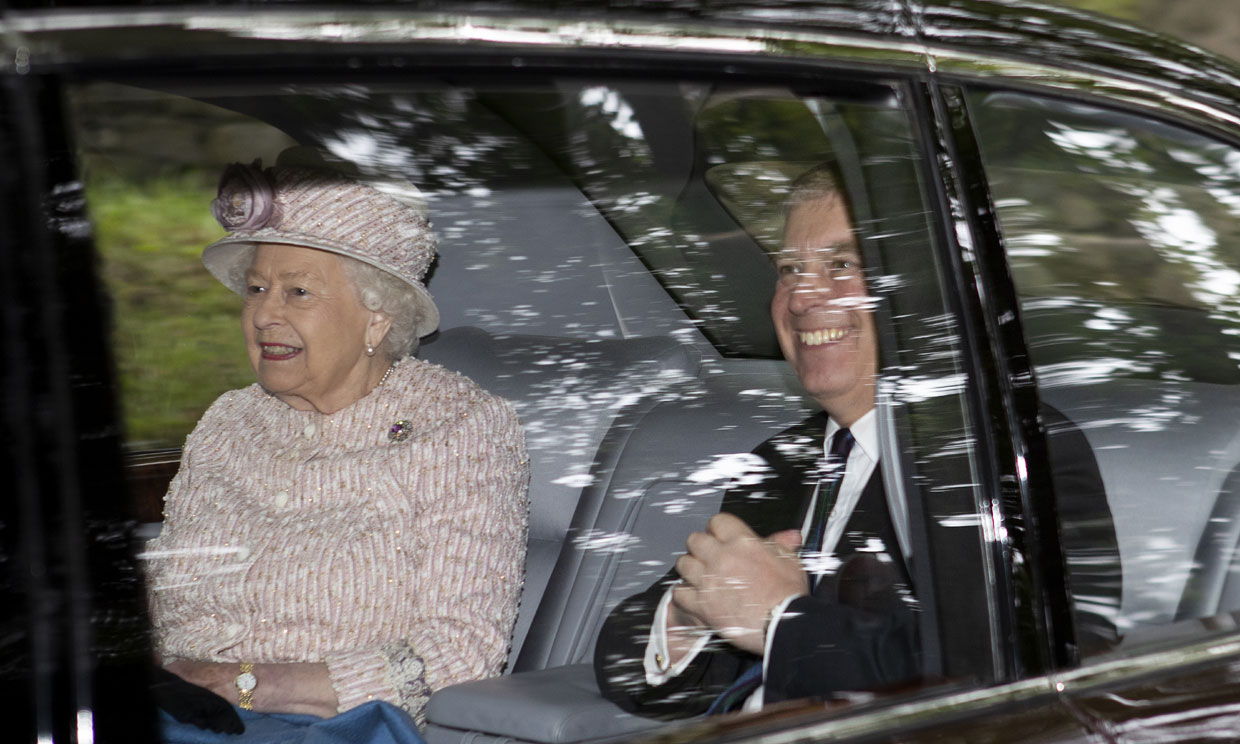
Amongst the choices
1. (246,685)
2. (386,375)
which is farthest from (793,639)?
(386,375)

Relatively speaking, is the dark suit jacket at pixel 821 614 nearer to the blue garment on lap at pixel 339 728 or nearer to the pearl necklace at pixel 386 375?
the blue garment on lap at pixel 339 728

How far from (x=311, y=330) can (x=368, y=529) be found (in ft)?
1.21

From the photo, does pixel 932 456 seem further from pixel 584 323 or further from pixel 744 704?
pixel 584 323

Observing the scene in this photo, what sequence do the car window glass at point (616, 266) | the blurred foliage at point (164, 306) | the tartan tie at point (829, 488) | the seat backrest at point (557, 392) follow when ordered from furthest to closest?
the seat backrest at point (557, 392), the tartan tie at point (829, 488), the car window glass at point (616, 266), the blurred foliage at point (164, 306)

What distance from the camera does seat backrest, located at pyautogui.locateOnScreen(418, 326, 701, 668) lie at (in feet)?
5.32

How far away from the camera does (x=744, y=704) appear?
1227mm

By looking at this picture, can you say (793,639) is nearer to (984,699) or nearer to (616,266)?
(984,699)

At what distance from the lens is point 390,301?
217cm

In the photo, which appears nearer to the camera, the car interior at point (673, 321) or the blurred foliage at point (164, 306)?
the blurred foliage at point (164, 306)

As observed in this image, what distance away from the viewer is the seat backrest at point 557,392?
1.62m

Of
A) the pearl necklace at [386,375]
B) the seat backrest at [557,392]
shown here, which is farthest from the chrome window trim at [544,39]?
the pearl necklace at [386,375]

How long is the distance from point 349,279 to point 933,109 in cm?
117

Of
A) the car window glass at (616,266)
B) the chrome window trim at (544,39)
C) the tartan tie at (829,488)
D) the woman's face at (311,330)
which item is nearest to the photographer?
the chrome window trim at (544,39)

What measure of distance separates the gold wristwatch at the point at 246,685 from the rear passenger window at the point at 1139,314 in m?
1.05
